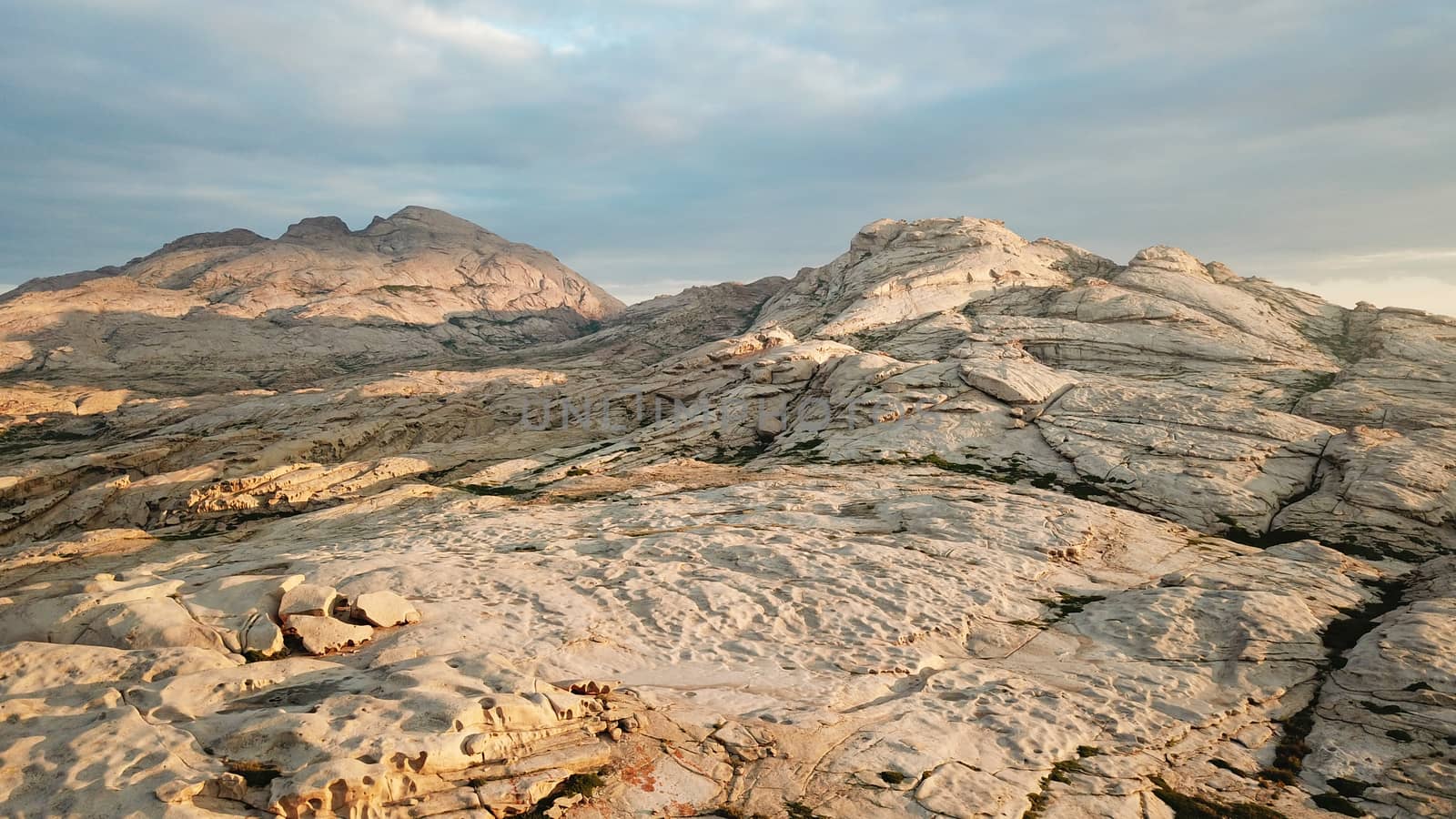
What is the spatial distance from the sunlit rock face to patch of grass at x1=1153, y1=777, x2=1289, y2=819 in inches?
4.0

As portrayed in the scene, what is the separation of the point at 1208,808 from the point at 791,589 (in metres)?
13.5

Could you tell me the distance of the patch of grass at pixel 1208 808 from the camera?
14.9 m

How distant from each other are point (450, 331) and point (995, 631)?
16826cm

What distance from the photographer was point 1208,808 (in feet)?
49.7

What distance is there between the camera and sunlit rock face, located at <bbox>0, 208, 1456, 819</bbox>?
15023mm

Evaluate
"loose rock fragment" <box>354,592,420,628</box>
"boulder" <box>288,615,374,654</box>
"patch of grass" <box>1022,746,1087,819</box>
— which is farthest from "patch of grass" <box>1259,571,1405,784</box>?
"boulder" <box>288,615,374,654</box>

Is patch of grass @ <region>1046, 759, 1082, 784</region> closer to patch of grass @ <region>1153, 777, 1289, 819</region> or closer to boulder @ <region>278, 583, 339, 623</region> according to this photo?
patch of grass @ <region>1153, 777, 1289, 819</region>

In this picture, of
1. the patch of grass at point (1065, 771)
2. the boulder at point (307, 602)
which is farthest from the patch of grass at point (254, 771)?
the patch of grass at point (1065, 771)

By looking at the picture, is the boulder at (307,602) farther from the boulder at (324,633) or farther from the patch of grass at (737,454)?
the patch of grass at (737,454)

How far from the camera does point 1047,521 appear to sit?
114ft

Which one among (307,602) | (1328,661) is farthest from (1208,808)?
(307,602)

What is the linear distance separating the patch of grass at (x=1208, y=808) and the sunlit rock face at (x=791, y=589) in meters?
0.10

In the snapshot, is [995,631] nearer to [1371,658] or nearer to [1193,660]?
[1193,660]

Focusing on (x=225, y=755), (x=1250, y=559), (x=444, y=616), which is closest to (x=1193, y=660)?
(x=1250, y=559)
